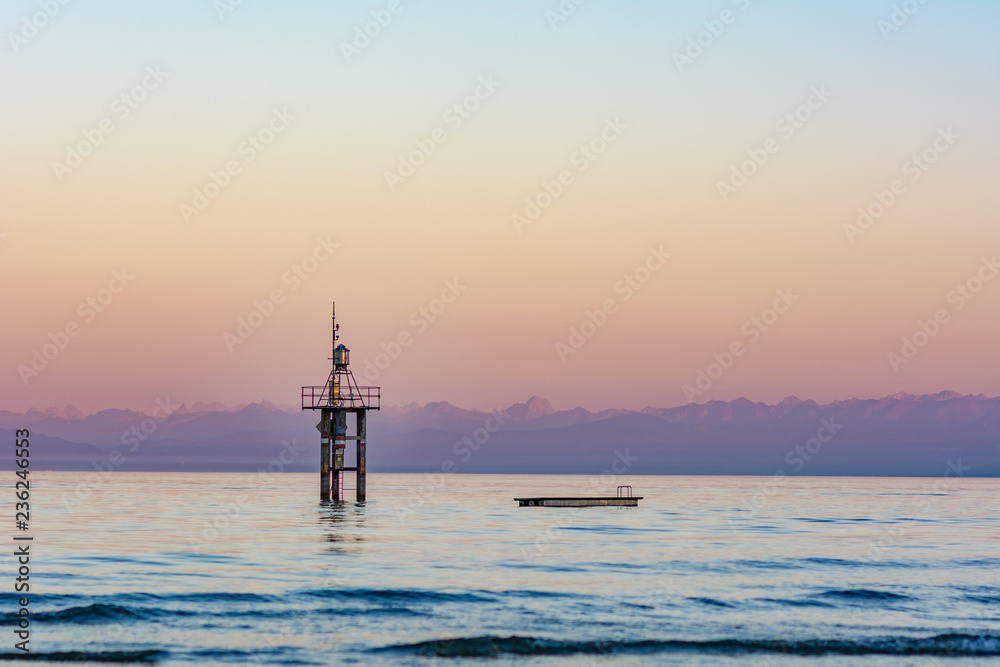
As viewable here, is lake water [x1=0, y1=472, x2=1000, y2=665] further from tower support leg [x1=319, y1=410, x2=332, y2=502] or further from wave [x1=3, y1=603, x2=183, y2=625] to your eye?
tower support leg [x1=319, y1=410, x2=332, y2=502]

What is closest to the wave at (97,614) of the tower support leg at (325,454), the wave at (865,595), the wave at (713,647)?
the wave at (713,647)

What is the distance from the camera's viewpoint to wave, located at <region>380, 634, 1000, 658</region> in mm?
29234

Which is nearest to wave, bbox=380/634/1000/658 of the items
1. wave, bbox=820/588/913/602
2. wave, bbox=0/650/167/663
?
wave, bbox=0/650/167/663

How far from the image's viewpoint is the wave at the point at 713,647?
2923 centimetres

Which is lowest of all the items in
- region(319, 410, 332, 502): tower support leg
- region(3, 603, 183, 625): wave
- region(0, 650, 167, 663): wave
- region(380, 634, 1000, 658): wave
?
region(380, 634, 1000, 658): wave

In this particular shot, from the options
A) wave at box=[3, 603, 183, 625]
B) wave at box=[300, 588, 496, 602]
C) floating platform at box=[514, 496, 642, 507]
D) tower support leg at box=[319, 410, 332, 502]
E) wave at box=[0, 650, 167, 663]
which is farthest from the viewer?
floating platform at box=[514, 496, 642, 507]

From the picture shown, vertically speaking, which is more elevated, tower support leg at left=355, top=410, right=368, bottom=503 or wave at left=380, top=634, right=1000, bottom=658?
tower support leg at left=355, top=410, right=368, bottom=503

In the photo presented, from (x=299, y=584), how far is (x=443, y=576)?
619 cm

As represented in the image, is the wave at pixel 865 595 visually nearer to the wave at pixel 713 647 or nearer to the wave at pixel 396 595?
the wave at pixel 713 647

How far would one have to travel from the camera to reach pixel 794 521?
3536 inches

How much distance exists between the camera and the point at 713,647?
98.3 feet

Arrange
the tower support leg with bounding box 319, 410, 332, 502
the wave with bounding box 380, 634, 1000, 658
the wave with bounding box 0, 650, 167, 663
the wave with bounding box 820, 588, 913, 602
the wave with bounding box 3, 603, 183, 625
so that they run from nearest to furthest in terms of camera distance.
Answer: the wave with bounding box 0, 650, 167, 663 < the wave with bounding box 380, 634, 1000, 658 < the wave with bounding box 3, 603, 183, 625 < the wave with bounding box 820, 588, 913, 602 < the tower support leg with bounding box 319, 410, 332, 502

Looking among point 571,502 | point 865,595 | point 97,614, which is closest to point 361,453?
point 571,502

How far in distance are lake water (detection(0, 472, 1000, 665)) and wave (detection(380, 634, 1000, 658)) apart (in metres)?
0.09
